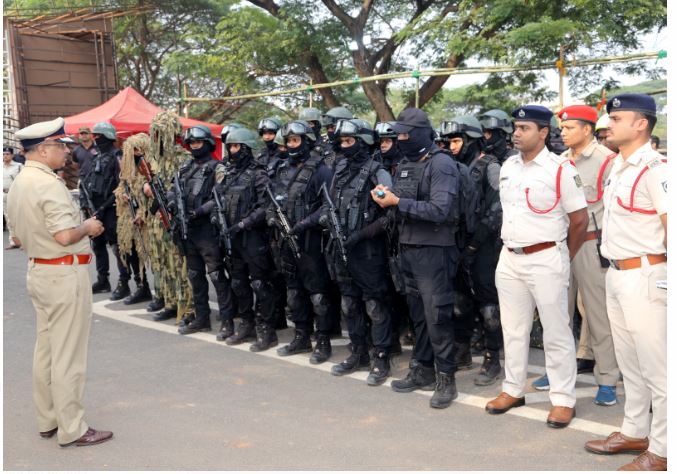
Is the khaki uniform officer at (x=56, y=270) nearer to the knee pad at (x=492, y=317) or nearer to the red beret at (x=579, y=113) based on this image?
the knee pad at (x=492, y=317)

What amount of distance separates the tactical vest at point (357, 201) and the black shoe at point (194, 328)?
94.4 inches

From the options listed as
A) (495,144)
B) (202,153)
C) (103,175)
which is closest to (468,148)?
(495,144)

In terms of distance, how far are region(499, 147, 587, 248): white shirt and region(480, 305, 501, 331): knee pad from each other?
97cm

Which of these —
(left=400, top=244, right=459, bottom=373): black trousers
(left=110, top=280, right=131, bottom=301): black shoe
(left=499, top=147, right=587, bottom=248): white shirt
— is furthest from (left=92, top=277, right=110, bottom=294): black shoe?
(left=499, top=147, right=587, bottom=248): white shirt

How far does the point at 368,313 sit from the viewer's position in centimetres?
559

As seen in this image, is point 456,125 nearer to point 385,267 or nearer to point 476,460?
point 385,267

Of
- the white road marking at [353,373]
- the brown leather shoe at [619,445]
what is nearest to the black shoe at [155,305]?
the white road marking at [353,373]

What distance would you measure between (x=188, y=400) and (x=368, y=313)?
60.5 inches

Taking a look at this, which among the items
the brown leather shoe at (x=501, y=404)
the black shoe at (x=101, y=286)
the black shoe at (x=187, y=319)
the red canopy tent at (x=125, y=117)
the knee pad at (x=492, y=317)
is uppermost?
the red canopy tent at (x=125, y=117)

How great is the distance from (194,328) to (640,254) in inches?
183

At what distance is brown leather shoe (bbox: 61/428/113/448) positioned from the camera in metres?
4.39

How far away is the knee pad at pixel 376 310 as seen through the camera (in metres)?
5.54

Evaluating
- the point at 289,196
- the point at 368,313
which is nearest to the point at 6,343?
the point at 289,196

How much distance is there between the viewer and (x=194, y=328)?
7.12m
